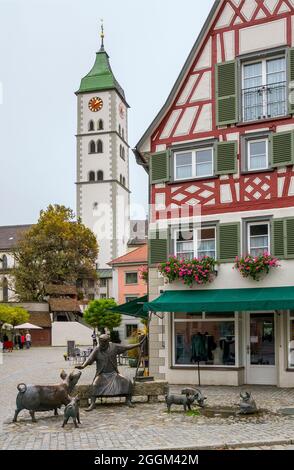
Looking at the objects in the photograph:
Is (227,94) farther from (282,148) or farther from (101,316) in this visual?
(101,316)

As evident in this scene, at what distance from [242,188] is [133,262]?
37300mm

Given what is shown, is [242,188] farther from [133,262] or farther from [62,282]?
[62,282]

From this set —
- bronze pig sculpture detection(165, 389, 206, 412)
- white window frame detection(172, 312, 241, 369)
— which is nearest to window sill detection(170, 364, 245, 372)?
white window frame detection(172, 312, 241, 369)

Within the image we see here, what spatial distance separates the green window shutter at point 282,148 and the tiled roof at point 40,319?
132ft

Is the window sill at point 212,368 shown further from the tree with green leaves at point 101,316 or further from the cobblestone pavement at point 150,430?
the tree with green leaves at point 101,316

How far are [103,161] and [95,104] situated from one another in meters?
8.70

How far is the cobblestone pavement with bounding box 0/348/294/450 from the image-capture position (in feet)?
34.5

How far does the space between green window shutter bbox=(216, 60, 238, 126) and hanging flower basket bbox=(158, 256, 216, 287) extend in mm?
4261

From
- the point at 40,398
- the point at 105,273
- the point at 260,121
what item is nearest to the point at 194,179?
the point at 260,121

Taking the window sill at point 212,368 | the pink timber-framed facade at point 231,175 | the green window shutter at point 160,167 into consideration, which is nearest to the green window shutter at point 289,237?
the pink timber-framed facade at point 231,175

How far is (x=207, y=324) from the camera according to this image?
66.4 feet

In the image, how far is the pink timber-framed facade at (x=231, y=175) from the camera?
19422 millimetres

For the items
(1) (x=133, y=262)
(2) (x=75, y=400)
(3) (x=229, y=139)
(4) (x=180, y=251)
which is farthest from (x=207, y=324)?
(1) (x=133, y=262)

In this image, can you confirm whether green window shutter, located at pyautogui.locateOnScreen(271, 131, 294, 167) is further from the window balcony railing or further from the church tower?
the church tower
